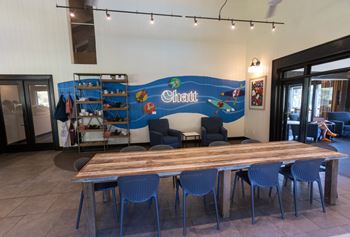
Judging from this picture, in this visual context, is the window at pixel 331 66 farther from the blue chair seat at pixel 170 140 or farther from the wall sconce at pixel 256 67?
the blue chair seat at pixel 170 140

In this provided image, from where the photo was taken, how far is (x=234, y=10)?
4.78 metres

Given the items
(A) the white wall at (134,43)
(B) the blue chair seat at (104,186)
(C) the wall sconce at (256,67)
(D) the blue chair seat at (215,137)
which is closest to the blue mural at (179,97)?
(A) the white wall at (134,43)

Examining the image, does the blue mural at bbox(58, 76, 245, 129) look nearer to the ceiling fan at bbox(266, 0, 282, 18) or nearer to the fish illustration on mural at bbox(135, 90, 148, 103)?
the fish illustration on mural at bbox(135, 90, 148, 103)

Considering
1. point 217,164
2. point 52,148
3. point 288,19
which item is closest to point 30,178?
point 52,148

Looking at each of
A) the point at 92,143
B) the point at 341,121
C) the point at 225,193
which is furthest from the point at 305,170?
the point at 341,121

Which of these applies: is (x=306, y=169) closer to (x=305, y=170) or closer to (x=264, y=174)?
(x=305, y=170)

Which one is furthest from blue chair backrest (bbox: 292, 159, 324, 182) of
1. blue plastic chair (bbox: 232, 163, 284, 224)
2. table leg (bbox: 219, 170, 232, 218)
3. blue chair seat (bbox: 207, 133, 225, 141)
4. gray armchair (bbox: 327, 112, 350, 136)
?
gray armchair (bbox: 327, 112, 350, 136)

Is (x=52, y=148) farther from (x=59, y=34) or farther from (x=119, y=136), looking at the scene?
(x=59, y=34)

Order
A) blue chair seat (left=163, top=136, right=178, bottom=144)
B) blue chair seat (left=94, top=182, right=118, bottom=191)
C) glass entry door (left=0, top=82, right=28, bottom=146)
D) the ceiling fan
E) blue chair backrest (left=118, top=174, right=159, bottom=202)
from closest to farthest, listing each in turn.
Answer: blue chair backrest (left=118, top=174, right=159, bottom=202) < blue chair seat (left=94, top=182, right=118, bottom=191) < the ceiling fan < blue chair seat (left=163, top=136, right=178, bottom=144) < glass entry door (left=0, top=82, right=28, bottom=146)

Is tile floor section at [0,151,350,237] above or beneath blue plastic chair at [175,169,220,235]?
beneath

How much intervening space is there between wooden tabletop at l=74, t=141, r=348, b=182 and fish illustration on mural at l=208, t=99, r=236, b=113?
3.28 m

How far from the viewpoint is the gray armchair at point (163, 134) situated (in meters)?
4.85

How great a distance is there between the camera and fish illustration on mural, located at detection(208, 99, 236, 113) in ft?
19.5

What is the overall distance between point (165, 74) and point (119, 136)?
238 centimetres
